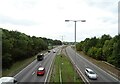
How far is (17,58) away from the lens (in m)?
78.6

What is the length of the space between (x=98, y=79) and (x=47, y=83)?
10.6 meters

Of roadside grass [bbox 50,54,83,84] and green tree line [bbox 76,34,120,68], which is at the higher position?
green tree line [bbox 76,34,120,68]

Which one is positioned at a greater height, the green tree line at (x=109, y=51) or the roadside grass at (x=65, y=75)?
the green tree line at (x=109, y=51)

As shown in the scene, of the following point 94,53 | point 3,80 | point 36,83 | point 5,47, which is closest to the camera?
point 3,80

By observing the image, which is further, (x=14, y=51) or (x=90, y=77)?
(x=14, y=51)

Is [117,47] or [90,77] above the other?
[117,47]

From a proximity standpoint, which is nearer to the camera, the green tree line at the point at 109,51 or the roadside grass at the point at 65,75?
the roadside grass at the point at 65,75

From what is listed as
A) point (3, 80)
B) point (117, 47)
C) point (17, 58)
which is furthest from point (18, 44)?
point (3, 80)

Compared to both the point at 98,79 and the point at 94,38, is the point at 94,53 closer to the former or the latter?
the point at 94,38

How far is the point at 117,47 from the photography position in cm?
6044

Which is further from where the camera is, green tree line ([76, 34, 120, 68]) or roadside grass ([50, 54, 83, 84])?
green tree line ([76, 34, 120, 68])

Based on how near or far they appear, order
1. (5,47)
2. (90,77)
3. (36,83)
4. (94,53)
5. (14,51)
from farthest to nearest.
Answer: (94,53)
(14,51)
(5,47)
(90,77)
(36,83)

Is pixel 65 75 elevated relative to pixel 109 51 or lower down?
lower down

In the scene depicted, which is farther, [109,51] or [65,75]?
[109,51]
